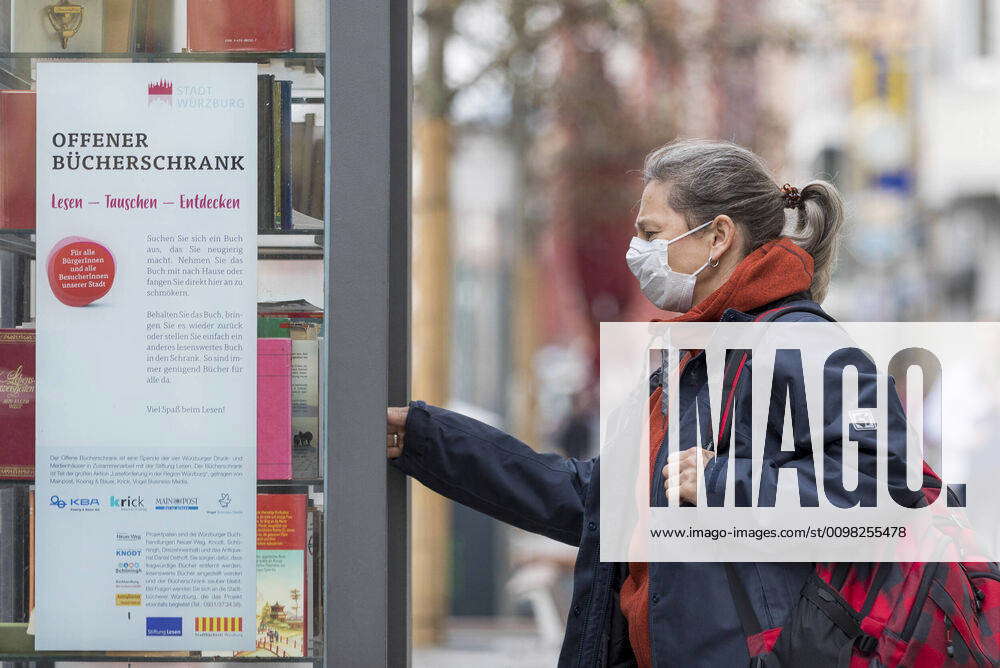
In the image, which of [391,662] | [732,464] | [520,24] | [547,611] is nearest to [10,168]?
[391,662]

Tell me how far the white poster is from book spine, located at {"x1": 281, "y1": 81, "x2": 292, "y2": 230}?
0.07 metres

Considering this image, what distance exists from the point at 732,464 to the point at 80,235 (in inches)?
59.5

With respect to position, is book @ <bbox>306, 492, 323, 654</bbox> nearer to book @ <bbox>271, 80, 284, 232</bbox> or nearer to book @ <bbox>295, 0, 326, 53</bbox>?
book @ <bbox>271, 80, 284, 232</bbox>

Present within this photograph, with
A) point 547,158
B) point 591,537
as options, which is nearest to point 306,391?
point 591,537

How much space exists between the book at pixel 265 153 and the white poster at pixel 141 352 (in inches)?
0.7

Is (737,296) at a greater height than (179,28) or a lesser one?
lesser

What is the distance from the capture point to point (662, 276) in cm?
307

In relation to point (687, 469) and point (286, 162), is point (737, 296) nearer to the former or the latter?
point (687, 469)

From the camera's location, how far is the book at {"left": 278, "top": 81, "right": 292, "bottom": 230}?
2.92 meters

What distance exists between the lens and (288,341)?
2.94 meters

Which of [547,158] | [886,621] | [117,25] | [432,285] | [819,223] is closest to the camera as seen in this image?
[886,621]

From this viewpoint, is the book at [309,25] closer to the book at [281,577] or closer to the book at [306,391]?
the book at [306,391]

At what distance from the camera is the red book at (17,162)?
2912mm

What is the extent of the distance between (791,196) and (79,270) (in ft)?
5.39
